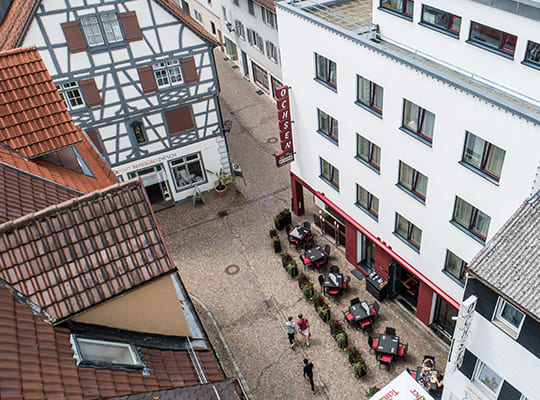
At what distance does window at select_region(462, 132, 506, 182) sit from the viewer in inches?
527

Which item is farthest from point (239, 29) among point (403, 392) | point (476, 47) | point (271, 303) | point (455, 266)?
point (403, 392)

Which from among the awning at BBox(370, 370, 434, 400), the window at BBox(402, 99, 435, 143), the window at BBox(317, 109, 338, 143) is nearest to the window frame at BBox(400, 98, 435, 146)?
the window at BBox(402, 99, 435, 143)

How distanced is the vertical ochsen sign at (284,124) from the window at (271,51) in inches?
536

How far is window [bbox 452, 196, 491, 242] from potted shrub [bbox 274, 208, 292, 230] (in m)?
11.4

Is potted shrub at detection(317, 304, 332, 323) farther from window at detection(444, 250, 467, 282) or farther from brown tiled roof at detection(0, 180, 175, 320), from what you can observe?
brown tiled roof at detection(0, 180, 175, 320)

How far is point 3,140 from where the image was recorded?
14750 millimetres

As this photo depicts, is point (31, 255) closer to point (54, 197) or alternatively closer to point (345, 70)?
point (54, 197)

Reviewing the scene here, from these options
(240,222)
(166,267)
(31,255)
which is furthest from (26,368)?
(240,222)

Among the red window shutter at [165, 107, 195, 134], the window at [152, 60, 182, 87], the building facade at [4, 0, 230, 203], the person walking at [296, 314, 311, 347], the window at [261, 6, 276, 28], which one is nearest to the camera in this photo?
the person walking at [296, 314, 311, 347]

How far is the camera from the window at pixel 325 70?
739 inches

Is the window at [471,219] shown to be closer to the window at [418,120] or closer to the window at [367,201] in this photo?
the window at [418,120]

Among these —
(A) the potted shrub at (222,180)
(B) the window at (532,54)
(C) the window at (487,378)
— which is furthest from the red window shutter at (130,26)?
(C) the window at (487,378)

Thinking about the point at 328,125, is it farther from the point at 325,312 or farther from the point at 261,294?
the point at 261,294

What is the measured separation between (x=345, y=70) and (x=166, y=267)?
1113 centimetres
